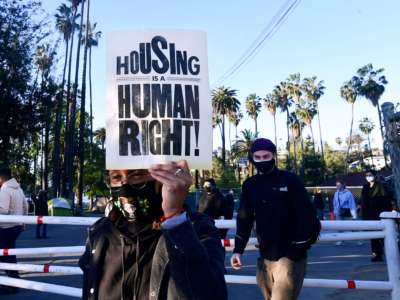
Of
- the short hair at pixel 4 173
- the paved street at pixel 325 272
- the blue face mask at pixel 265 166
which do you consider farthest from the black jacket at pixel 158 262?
the short hair at pixel 4 173

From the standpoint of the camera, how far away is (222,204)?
1164cm

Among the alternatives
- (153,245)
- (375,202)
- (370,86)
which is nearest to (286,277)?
(153,245)

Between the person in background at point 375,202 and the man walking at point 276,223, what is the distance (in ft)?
23.1

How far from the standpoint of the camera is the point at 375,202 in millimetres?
10539

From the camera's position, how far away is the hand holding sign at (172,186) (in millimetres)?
1613

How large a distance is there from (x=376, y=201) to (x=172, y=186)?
9.81 m

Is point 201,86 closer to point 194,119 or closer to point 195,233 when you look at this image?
point 194,119

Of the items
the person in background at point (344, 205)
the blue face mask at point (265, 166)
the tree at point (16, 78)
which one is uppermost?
the tree at point (16, 78)

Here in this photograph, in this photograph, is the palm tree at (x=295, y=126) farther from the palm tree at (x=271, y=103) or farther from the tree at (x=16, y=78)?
the tree at (x=16, y=78)

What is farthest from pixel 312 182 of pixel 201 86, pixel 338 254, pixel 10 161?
pixel 201 86

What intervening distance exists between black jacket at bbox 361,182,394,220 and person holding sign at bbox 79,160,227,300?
31.0 feet

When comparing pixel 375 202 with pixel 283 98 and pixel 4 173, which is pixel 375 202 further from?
pixel 283 98

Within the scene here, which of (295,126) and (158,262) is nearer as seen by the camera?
(158,262)

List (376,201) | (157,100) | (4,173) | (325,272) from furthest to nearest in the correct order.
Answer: (376,201)
(325,272)
(4,173)
(157,100)
